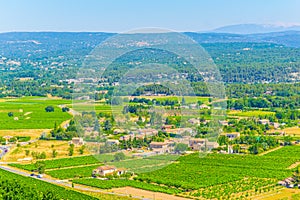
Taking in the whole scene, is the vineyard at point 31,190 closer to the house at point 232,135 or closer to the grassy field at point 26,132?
the house at point 232,135

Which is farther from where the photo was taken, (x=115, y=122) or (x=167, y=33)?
(x=115, y=122)

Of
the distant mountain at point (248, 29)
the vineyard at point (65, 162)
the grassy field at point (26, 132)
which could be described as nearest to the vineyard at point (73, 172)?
the vineyard at point (65, 162)

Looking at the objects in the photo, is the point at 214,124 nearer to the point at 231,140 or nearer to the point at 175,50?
the point at 175,50

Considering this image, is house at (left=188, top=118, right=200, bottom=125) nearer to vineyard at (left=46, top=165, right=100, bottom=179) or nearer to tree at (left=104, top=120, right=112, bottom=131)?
tree at (left=104, top=120, right=112, bottom=131)

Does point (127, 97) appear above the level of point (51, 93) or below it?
above

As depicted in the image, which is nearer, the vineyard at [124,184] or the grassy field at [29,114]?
the vineyard at [124,184]

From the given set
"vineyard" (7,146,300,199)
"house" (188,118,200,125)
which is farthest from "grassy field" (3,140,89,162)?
"house" (188,118,200,125)

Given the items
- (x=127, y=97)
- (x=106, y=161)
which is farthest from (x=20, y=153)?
(x=106, y=161)

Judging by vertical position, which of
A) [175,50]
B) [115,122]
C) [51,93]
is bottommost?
[51,93]
